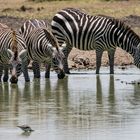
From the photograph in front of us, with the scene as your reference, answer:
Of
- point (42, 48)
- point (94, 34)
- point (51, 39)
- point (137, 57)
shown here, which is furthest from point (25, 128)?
point (94, 34)

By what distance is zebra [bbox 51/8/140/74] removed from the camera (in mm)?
22062

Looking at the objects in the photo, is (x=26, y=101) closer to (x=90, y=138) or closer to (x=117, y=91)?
(x=117, y=91)

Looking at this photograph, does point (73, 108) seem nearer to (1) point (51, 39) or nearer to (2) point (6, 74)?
(2) point (6, 74)

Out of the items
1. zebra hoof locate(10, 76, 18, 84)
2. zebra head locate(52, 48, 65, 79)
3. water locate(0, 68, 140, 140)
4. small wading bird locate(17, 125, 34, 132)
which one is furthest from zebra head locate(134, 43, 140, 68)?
small wading bird locate(17, 125, 34, 132)

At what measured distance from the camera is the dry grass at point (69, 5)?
39844 mm

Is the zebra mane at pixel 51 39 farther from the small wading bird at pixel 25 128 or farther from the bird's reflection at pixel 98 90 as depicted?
the small wading bird at pixel 25 128

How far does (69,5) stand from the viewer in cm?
4781

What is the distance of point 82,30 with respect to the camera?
23203 mm

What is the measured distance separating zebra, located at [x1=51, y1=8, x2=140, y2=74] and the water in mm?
1631

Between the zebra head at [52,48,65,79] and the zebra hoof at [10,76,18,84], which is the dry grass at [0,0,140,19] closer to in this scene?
the zebra head at [52,48,65,79]

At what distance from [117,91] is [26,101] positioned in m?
2.49

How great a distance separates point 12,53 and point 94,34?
459cm

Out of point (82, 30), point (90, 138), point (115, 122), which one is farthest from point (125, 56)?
point (90, 138)

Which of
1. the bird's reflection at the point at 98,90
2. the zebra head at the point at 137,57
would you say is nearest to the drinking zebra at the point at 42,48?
the bird's reflection at the point at 98,90
